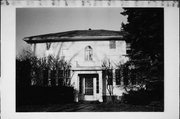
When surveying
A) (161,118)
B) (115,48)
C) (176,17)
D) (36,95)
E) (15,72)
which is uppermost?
(176,17)

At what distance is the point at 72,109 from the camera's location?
4.17 m

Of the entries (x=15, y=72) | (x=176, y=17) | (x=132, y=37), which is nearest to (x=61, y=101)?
(x=15, y=72)

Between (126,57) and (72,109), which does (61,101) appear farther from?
(126,57)

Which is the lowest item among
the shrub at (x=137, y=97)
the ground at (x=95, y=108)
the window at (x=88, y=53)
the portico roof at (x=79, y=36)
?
the ground at (x=95, y=108)

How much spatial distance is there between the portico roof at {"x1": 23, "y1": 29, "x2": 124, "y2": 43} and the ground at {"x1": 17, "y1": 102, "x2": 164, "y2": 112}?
34.5 inches

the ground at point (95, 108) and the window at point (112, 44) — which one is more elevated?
the window at point (112, 44)

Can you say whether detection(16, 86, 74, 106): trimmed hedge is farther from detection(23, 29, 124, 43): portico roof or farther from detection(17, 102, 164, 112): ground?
detection(23, 29, 124, 43): portico roof

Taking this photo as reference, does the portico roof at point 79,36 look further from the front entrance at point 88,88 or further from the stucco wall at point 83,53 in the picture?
the front entrance at point 88,88

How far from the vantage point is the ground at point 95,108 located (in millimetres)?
4172

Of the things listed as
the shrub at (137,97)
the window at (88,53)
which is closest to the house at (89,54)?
the window at (88,53)

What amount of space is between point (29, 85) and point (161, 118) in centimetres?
183

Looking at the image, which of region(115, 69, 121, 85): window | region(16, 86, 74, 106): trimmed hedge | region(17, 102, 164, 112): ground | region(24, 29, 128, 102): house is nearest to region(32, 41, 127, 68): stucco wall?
region(24, 29, 128, 102): house

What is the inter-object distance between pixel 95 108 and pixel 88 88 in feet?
0.93

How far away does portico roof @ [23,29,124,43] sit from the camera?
13.7 feet
